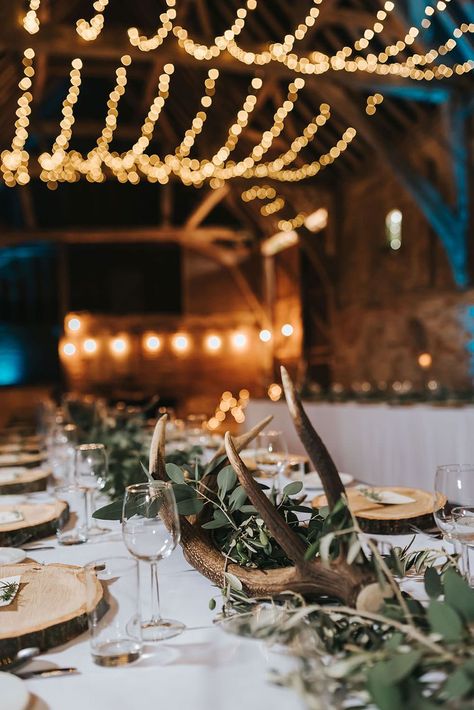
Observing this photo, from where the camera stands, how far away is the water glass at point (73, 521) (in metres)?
1.72

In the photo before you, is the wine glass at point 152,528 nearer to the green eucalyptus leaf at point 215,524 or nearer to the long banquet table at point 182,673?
the long banquet table at point 182,673

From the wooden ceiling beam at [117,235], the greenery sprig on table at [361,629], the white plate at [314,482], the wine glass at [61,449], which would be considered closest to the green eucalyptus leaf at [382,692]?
the greenery sprig on table at [361,629]

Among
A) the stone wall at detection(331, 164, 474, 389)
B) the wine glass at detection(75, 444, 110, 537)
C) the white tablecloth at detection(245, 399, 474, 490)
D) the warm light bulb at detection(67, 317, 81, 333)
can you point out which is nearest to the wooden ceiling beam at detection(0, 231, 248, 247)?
the warm light bulb at detection(67, 317, 81, 333)

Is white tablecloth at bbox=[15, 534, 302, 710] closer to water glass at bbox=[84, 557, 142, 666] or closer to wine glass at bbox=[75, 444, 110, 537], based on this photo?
water glass at bbox=[84, 557, 142, 666]

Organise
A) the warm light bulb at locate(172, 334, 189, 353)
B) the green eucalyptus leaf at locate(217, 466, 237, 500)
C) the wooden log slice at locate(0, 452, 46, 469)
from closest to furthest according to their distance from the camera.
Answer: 1. the green eucalyptus leaf at locate(217, 466, 237, 500)
2. the wooden log slice at locate(0, 452, 46, 469)
3. the warm light bulb at locate(172, 334, 189, 353)

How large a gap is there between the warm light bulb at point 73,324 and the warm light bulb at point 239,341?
330 cm

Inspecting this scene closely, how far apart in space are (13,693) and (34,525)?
914 mm

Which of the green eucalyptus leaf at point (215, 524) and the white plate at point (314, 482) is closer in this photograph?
the green eucalyptus leaf at point (215, 524)

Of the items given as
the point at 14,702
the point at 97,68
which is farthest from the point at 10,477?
the point at 97,68

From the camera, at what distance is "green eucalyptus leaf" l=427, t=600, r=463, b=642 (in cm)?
78

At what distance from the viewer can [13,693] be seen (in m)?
0.84

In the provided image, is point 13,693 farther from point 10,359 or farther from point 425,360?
point 10,359

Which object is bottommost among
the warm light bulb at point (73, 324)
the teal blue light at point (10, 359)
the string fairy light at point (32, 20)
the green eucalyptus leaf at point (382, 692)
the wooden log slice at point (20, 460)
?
the wooden log slice at point (20, 460)

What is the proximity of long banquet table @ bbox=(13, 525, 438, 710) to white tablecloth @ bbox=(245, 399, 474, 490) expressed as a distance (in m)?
2.66
